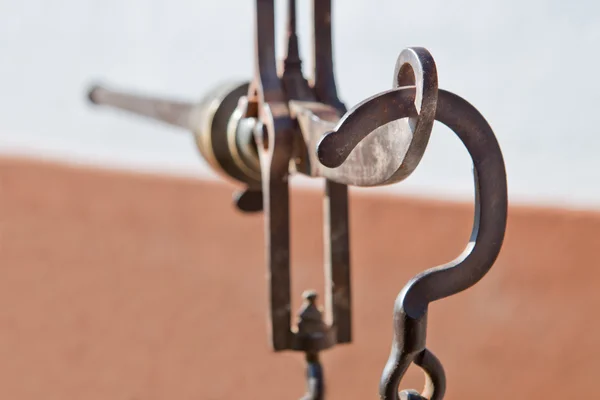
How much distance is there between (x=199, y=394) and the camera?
2.84 meters

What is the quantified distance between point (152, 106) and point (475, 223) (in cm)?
63

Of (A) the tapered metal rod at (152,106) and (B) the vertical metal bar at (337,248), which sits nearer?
(B) the vertical metal bar at (337,248)

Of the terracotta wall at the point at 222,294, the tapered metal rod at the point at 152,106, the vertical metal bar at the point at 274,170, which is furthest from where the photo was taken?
the terracotta wall at the point at 222,294

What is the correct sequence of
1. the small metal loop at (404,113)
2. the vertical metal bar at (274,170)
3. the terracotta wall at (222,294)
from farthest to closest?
the terracotta wall at (222,294) < the vertical metal bar at (274,170) < the small metal loop at (404,113)

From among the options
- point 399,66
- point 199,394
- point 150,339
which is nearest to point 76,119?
point 150,339

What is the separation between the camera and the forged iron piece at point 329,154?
0.38 m

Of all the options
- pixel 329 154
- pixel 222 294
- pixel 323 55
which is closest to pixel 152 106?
pixel 323 55

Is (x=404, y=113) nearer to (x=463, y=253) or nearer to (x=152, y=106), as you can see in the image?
(x=463, y=253)

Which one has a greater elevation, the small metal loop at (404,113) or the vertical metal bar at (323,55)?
the vertical metal bar at (323,55)

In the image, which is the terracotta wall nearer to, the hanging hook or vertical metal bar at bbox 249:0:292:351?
vertical metal bar at bbox 249:0:292:351

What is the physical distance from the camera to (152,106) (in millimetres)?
977

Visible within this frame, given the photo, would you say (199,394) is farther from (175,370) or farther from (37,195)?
(37,195)

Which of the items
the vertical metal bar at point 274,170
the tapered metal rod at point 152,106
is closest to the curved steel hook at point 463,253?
the vertical metal bar at point 274,170

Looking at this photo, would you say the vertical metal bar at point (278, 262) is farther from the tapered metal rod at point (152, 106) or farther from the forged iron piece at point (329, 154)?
the tapered metal rod at point (152, 106)
